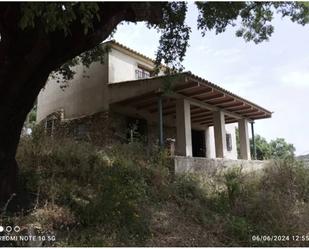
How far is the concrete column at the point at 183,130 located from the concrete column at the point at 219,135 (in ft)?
8.11

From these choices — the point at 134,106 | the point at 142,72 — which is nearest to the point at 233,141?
the point at 142,72

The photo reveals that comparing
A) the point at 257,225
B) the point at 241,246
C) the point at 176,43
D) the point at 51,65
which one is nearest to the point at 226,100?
the point at 176,43

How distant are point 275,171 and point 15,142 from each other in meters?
9.11

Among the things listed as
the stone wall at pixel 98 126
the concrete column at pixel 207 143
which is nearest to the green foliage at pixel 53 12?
the stone wall at pixel 98 126

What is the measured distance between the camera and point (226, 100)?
16.6m

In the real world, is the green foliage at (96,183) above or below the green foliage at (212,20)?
below

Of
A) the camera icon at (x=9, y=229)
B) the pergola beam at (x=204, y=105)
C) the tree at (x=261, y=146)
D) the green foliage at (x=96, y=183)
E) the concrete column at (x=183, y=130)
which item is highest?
the tree at (x=261, y=146)

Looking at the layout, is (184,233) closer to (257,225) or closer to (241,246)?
(241,246)

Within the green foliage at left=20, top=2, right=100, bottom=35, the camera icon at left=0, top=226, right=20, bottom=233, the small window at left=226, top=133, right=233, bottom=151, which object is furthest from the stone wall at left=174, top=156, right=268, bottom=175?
the green foliage at left=20, top=2, right=100, bottom=35

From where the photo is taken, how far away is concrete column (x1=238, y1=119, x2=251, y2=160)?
64.1 feet

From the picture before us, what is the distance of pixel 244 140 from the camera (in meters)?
19.7

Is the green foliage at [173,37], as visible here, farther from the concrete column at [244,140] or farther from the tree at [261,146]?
the tree at [261,146]

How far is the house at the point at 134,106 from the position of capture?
48.2ft

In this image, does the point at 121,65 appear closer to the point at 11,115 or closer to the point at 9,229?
the point at 11,115
